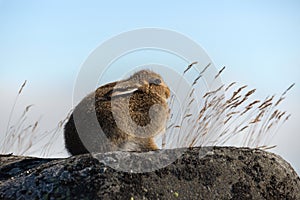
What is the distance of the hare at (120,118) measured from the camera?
17.4 feet

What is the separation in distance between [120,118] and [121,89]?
0.36m

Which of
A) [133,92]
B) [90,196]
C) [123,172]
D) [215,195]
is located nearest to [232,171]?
[215,195]

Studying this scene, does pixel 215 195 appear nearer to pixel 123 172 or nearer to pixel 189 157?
pixel 189 157

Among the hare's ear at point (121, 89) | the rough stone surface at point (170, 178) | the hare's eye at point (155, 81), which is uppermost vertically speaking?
the hare's eye at point (155, 81)

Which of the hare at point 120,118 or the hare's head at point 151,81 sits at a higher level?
the hare's head at point 151,81

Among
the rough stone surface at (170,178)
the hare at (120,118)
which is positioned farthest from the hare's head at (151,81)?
the rough stone surface at (170,178)

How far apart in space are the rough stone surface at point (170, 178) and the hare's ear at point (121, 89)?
1378 millimetres

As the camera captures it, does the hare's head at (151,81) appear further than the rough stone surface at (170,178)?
Yes

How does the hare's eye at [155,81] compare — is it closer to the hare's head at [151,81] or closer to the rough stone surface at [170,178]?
the hare's head at [151,81]

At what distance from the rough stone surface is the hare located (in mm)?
1099

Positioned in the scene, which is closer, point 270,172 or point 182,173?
point 182,173

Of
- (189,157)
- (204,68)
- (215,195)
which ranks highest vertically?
(204,68)

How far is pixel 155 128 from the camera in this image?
222 inches

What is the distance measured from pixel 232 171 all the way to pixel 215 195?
317mm
